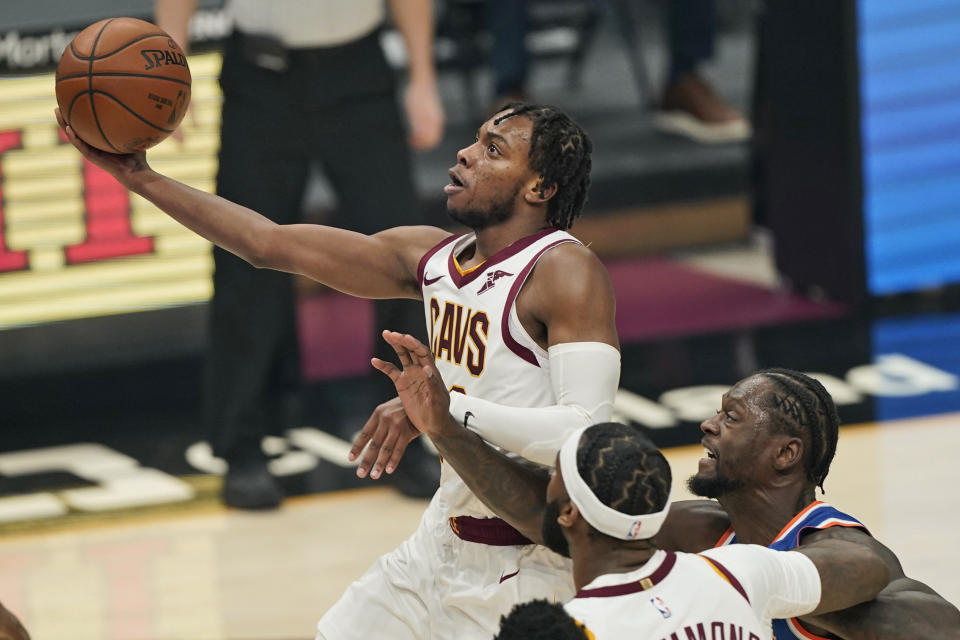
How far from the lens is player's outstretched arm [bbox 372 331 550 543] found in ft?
11.1

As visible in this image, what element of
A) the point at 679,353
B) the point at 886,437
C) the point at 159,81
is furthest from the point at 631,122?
the point at 159,81

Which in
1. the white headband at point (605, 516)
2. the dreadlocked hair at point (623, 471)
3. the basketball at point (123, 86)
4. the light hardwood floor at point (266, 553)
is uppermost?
the basketball at point (123, 86)

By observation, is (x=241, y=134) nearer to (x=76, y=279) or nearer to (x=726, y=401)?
(x=76, y=279)

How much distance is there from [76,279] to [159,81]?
12.4 ft

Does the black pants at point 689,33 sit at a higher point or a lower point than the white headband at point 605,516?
higher

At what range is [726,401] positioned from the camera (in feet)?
12.0

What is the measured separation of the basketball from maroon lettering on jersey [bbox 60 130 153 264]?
3571mm

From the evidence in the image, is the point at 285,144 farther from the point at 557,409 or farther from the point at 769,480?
the point at 769,480

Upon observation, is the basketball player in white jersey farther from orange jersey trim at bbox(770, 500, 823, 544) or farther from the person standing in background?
the person standing in background

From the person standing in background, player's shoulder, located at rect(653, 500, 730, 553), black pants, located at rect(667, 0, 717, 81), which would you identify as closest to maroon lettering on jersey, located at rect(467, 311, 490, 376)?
player's shoulder, located at rect(653, 500, 730, 553)

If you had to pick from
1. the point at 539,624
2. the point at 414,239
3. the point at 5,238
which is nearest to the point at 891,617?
the point at 539,624

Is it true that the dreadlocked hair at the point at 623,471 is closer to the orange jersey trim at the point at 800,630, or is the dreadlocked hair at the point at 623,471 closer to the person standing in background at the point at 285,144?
the orange jersey trim at the point at 800,630

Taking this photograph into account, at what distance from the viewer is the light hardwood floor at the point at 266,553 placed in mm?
5516

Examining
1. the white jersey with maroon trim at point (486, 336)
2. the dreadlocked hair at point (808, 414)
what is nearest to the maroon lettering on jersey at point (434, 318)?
the white jersey with maroon trim at point (486, 336)
